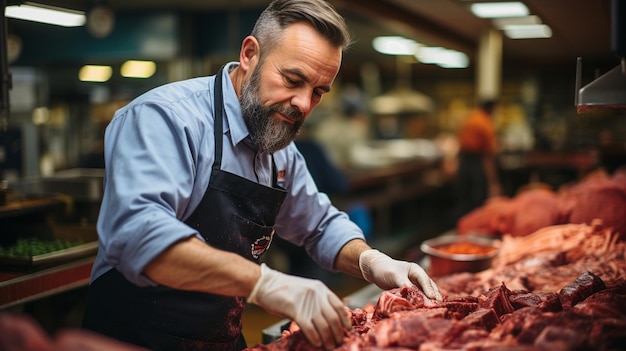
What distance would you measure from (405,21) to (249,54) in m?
6.34

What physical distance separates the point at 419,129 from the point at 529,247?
564 inches

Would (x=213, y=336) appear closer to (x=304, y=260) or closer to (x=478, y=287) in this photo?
(x=478, y=287)

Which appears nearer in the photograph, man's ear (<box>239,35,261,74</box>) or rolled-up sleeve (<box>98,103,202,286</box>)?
rolled-up sleeve (<box>98,103,202,286</box>)

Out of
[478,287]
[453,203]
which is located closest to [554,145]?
[453,203]

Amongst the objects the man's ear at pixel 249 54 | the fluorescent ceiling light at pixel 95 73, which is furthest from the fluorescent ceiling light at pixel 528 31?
the man's ear at pixel 249 54

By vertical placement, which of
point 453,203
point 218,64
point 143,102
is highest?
point 218,64

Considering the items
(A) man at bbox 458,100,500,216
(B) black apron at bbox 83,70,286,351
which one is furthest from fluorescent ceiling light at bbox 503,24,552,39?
(B) black apron at bbox 83,70,286,351

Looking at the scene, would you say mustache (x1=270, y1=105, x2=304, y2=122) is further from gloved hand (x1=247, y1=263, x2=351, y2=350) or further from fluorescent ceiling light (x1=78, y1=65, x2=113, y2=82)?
fluorescent ceiling light (x1=78, y1=65, x2=113, y2=82)

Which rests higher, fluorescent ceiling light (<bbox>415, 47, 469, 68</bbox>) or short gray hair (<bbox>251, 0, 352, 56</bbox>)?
fluorescent ceiling light (<bbox>415, 47, 469, 68</bbox>)

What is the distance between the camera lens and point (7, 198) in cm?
382

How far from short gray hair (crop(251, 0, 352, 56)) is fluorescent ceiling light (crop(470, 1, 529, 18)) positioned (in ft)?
18.3

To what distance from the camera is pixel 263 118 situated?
7.30 feet

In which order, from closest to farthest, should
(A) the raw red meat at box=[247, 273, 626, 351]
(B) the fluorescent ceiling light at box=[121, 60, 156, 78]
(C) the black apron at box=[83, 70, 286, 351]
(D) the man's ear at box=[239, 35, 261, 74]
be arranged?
(A) the raw red meat at box=[247, 273, 626, 351] → (C) the black apron at box=[83, 70, 286, 351] → (D) the man's ear at box=[239, 35, 261, 74] → (B) the fluorescent ceiling light at box=[121, 60, 156, 78]

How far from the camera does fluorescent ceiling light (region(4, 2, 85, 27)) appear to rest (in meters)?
3.57
